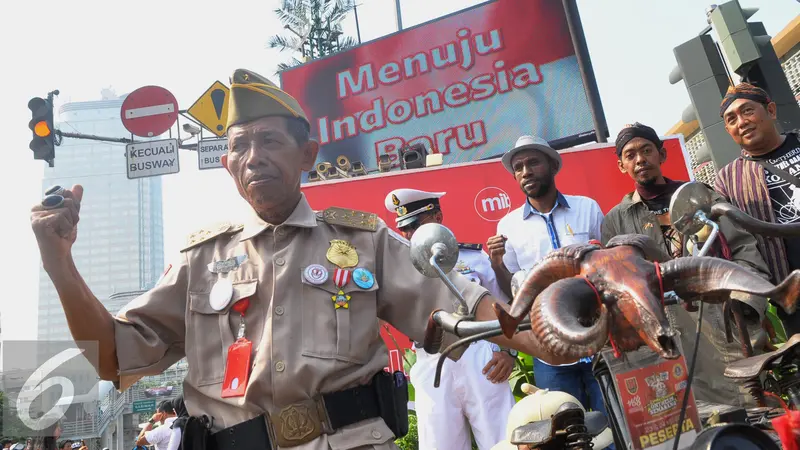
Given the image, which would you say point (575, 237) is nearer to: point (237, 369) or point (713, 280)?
point (237, 369)

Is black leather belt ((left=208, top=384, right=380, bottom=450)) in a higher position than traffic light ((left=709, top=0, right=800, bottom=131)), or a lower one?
lower

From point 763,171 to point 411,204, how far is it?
217cm

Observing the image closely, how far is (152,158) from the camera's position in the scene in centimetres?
1006

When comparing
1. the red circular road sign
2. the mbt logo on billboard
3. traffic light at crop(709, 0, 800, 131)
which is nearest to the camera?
traffic light at crop(709, 0, 800, 131)

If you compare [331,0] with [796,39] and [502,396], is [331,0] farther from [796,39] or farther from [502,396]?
[502,396]

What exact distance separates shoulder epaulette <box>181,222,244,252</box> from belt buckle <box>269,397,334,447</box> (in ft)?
2.42

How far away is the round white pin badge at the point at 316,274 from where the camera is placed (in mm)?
2240

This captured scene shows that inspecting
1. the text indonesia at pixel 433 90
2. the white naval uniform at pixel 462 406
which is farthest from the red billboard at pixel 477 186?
the text indonesia at pixel 433 90

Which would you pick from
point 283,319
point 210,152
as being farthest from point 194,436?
point 210,152

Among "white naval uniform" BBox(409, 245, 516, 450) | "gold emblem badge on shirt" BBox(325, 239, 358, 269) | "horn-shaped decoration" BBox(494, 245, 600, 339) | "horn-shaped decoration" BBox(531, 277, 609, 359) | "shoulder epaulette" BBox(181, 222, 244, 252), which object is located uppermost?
"shoulder epaulette" BBox(181, 222, 244, 252)

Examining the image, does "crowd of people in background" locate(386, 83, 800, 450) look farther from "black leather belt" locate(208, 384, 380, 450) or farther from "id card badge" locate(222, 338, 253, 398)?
"id card badge" locate(222, 338, 253, 398)

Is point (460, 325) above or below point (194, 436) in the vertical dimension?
above

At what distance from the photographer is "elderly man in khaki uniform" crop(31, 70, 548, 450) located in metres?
2.05

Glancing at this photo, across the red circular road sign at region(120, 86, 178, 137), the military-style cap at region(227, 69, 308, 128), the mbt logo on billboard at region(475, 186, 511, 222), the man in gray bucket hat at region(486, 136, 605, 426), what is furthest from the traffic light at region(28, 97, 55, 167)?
the military-style cap at region(227, 69, 308, 128)
